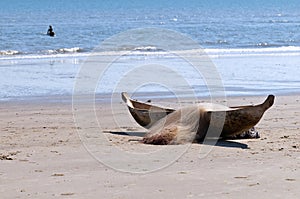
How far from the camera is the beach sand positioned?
6.39m

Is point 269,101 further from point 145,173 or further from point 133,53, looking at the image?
point 133,53

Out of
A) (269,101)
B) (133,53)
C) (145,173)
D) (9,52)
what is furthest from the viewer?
(9,52)

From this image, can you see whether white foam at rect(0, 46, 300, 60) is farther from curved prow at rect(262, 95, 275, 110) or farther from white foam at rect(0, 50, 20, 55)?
curved prow at rect(262, 95, 275, 110)

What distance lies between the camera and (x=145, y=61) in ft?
74.8

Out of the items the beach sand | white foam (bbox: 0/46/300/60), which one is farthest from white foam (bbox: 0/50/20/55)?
the beach sand

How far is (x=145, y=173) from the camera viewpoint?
23.5ft

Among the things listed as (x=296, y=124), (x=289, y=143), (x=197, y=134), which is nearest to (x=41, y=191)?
(x=197, y=134)

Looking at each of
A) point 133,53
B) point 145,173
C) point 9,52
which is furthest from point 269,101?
point 9,52

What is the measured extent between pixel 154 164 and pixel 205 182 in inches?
38.9

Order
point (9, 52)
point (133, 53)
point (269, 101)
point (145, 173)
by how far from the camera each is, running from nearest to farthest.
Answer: point (145, 173)
point (269, 101)
point (133, 53)
point (9, 52)

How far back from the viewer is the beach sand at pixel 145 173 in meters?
6.39

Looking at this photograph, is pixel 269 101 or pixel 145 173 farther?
pixel 269 101

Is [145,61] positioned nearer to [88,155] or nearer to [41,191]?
[88,155]

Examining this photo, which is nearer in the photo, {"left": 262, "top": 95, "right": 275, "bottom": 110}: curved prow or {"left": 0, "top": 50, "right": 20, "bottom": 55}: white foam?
{"left": 262, "top": 95, "right": 275, "bottom": 110}: curved prow
